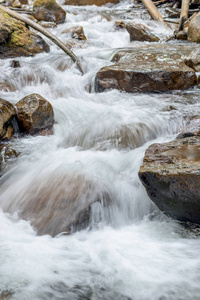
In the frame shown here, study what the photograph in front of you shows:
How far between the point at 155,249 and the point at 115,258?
1.29ft

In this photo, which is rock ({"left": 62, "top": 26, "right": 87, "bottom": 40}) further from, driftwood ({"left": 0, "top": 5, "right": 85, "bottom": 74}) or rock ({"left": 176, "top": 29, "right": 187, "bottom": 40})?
rock ({"left": 176, "top": 29, "right": 187, "bottom": 40})

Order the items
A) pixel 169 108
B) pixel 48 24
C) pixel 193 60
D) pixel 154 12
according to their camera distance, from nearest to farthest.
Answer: pixel 169 108 → pixel 193 60 → pixel 48 24 → pixel 154 12

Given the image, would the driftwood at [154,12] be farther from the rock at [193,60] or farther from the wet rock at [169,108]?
the wet rock at [169,108]

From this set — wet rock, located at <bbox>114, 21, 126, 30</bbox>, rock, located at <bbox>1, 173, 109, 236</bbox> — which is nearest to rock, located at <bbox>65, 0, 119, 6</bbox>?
wet rock, located at <bbox>114, 21, 126, 30</bbox>

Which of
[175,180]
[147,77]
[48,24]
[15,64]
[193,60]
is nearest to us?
[175,180]

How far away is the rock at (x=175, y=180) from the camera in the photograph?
7.43 ft

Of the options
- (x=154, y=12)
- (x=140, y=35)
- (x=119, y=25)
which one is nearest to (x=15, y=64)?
(x=140, y=35)

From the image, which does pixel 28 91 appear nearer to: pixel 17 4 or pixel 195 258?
pixel 195 258

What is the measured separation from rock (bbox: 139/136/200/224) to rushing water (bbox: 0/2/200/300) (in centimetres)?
21

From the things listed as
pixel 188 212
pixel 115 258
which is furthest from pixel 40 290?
pixel 188 212

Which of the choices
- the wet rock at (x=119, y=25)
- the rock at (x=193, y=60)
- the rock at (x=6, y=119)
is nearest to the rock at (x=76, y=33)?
the wet rock at (x=119, y=25)

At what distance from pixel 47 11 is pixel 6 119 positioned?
8.94 metres

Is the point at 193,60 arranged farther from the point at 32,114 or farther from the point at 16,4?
the point at 16,4

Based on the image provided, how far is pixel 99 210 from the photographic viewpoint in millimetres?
2797
